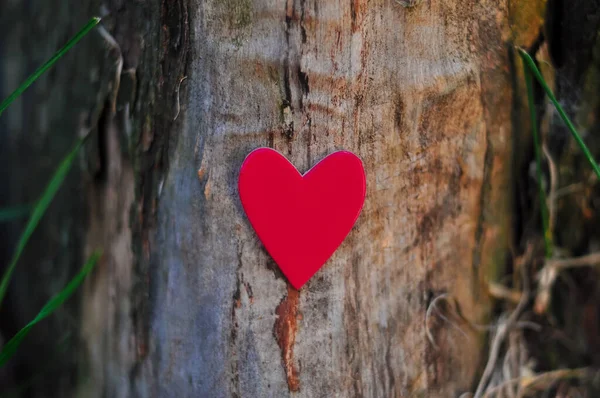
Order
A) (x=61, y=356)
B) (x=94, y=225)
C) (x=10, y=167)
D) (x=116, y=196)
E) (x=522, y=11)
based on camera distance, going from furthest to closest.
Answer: (x=10, y=167)
(x=61, y=356)
(x=94, y=225)
(x=116, y=196)
(x=522, y=11)

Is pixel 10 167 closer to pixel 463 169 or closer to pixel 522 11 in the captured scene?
pixel 463 169

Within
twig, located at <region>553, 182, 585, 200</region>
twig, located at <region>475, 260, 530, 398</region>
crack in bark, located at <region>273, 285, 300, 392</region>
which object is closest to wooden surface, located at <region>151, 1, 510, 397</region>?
crack in bark, located at <region>273, 285, 300, 392</region>

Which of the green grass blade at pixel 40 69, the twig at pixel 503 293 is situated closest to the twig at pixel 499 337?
the twig at pixel 503 293

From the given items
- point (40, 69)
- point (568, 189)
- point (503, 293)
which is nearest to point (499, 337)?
point (503, 293)

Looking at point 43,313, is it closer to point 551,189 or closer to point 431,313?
point 431,313

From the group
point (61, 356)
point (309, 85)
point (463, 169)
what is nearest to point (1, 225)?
point (61, 356)
